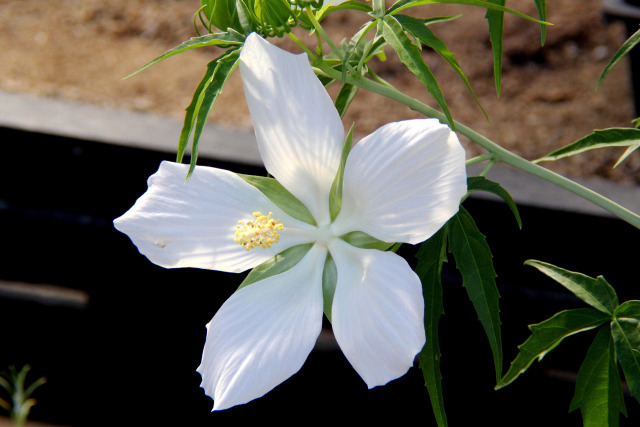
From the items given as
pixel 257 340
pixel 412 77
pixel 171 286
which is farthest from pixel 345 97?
pixel 412 77

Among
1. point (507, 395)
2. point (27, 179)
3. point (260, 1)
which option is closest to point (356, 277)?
point (260, 1)

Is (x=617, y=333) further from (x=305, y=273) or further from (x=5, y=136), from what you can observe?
(x=5, y=136)

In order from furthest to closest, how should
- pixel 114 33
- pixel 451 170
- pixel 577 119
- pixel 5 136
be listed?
pixel 114 33 < pixel 577 119 < pixel 5 136 < pixel 451 170

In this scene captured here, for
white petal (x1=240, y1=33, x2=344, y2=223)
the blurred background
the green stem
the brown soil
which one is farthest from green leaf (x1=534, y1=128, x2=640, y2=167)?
the brown soil

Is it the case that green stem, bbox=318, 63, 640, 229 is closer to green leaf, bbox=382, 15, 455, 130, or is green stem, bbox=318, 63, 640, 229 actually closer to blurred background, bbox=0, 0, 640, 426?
green leaf, bbox=382, 15, 455, 130

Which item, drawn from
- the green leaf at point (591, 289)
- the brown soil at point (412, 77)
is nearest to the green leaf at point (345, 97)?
the green leaf at point (591, 289)

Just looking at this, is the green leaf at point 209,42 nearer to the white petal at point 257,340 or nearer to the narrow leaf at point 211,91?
the narrow leaf at point 211,91

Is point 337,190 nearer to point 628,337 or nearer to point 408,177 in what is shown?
point 408,177

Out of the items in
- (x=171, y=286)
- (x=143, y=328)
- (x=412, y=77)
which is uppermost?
(x=412, y=77)
